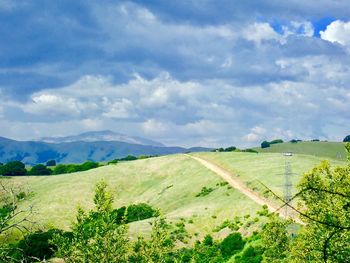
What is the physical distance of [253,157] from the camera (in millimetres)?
160000

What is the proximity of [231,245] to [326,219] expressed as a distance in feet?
167

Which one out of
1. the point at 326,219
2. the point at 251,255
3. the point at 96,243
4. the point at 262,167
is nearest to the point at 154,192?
the point at 262,167

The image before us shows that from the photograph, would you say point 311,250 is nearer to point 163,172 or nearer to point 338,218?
point 338,218

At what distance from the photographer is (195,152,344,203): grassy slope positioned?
112 meters

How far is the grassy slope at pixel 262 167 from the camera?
369ft

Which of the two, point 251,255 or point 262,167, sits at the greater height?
Answer: point 262,167

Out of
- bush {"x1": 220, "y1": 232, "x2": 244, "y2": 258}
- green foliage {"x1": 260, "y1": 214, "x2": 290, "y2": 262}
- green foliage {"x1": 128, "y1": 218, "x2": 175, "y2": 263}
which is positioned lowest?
bush {"x1": 220, "y1": 232, "x2": 244, "y2": 258}

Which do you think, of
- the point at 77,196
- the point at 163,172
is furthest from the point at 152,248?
the point at 163,172

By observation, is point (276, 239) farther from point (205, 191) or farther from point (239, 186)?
point (205, 191)

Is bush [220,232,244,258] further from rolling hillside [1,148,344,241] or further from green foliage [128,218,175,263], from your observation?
green foliage [128,218,175,263]

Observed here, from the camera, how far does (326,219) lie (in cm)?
3038

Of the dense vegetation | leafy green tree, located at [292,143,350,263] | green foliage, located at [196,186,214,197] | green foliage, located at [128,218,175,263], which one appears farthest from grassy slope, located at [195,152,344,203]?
green foliage, located at [128,218,175,263]

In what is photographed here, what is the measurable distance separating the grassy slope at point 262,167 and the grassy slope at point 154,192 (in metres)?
6.66

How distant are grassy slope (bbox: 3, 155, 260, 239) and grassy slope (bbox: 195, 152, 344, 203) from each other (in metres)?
6.66
